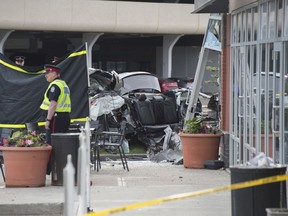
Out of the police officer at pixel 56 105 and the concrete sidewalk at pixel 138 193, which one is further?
the police officer at pixel 56 105

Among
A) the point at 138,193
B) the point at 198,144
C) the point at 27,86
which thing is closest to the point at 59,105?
the point at 138,193

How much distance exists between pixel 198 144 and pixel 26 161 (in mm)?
4289

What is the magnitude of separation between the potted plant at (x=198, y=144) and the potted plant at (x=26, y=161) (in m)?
3.85

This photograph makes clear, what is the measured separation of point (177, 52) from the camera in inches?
2104

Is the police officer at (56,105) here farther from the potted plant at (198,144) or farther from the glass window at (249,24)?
the glass window at (249,24)

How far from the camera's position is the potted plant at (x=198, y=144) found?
14641 mm

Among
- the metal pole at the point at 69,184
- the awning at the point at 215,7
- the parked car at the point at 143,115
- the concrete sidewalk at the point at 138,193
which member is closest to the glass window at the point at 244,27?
the awning at the point at 215,7

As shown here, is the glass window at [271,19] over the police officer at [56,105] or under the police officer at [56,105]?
over

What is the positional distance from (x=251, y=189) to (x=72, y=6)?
3235cm

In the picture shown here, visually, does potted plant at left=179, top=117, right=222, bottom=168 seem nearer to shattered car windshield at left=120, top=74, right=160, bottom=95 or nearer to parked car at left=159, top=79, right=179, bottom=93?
shattered car windshield at left=120, top=74, right=160, bottom=95

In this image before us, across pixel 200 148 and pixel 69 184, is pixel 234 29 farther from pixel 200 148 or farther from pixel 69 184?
pixel 69 184

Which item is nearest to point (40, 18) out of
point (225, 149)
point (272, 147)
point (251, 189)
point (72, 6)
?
point (72, 6)

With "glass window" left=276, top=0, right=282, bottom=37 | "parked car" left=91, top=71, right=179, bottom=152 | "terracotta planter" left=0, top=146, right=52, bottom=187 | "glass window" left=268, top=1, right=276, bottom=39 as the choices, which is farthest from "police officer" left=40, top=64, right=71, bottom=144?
"parked car" left=91, top=71, right=179, bottom=152

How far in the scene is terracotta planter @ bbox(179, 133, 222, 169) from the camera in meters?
14.6
